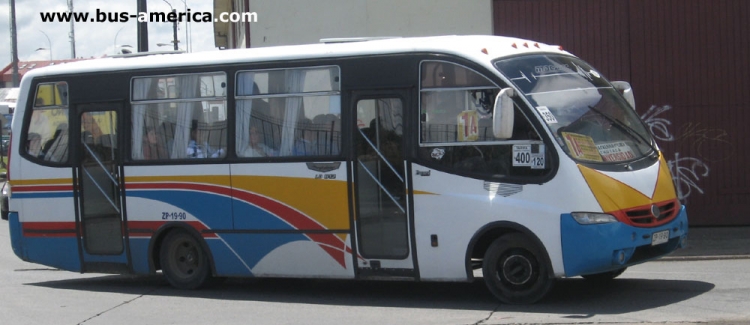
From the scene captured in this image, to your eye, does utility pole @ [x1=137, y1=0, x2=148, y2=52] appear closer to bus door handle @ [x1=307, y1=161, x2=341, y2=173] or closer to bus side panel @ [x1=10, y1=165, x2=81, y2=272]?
bus side panel @ [x1=10, y1=165, x2=81, y2=272]

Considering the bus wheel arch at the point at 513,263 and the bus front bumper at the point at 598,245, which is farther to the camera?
the bus wheel arch at the point at 513,263

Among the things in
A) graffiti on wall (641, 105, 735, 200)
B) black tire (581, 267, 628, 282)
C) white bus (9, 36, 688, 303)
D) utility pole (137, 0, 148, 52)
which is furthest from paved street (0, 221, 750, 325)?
utility pole (137, 0, 148, 52)

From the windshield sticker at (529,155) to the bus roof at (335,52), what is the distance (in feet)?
2.96

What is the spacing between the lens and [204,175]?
11031 mm

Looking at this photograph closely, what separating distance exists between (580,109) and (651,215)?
1169mm

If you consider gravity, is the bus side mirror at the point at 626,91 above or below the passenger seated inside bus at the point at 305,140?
above

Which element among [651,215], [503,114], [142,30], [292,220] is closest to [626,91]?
[651,215]

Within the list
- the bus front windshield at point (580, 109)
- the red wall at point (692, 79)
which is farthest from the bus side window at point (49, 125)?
the red wall at point (692, 79)

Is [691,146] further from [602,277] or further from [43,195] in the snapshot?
[43,195]

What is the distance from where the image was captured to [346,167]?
10078mm

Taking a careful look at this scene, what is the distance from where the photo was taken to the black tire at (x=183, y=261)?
447 inches

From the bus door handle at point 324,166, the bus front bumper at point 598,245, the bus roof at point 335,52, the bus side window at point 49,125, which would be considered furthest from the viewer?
the bus side window at point 49,125

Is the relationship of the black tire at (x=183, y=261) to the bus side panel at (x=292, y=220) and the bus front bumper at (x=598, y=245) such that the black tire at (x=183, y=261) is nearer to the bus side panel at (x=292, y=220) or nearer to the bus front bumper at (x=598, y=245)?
the bus side panel at (x=292, y=220)

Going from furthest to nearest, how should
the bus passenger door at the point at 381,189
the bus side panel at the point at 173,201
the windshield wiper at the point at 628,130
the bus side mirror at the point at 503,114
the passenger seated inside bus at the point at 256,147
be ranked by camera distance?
the bus side panel at the point at 173,201, the passenger seated inside bus at the point at 256,147, the bus passenger door at the point at 381,189, the windshield wiper at the point at 628,130, the bus side mirror at the point at 503,114
